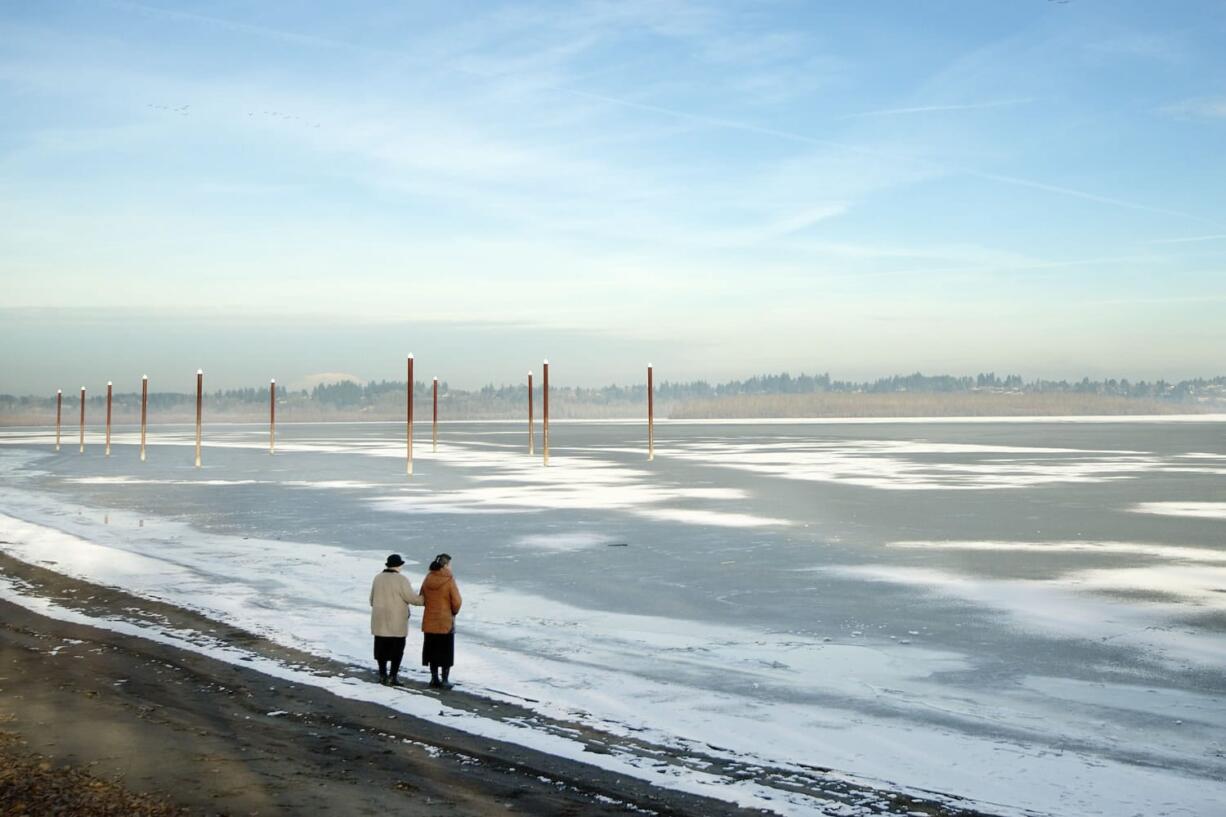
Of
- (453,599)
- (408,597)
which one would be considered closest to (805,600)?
(453,599)

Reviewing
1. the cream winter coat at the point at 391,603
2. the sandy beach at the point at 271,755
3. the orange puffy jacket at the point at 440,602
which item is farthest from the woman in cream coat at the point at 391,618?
the sandy beach at the point at 271,755

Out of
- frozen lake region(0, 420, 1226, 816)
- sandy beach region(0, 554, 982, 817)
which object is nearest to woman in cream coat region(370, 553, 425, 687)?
sandy beach region(0, 554, 982, 817)

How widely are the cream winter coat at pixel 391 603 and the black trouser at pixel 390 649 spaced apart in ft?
0.14

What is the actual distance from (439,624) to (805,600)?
6912 mm

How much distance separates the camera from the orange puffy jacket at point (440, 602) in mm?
11906

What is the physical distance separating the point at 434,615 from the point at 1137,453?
204ft

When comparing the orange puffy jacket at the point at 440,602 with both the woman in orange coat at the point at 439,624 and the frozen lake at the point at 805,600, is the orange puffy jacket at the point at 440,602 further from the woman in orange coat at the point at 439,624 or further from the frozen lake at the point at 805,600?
the frozen lake at the point at 805,600

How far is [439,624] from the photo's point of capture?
1191 centimetres

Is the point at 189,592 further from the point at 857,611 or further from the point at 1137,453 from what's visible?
the point at 1137,453

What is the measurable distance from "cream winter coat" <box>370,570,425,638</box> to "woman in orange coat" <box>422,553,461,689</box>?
207 mm

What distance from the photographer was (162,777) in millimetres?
8422

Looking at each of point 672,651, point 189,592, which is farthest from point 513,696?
point 189,592

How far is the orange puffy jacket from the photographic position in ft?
39.1

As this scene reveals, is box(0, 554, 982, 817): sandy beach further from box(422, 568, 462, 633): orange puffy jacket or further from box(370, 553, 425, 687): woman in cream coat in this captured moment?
→ box(422, 568, 462, 633): orange puffy jacket
